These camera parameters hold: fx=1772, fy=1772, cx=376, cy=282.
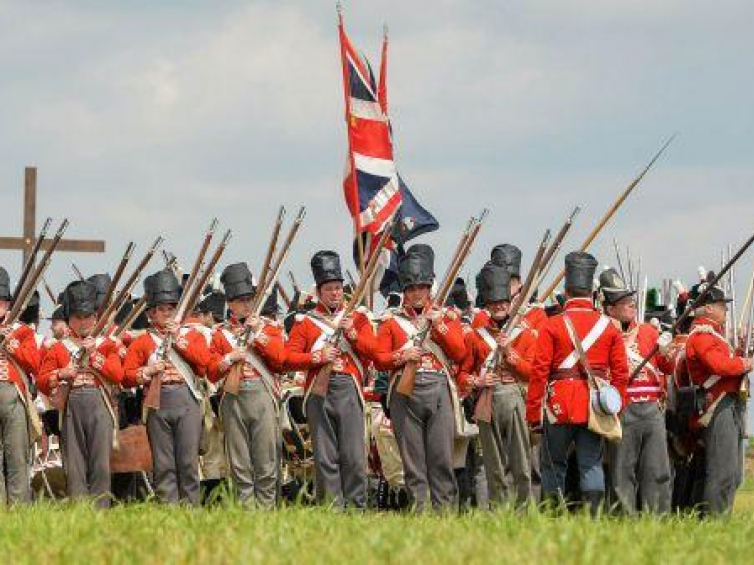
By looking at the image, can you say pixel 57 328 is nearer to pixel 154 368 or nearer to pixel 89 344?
pixel 89 344

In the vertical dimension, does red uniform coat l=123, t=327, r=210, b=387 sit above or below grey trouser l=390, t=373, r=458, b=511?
above

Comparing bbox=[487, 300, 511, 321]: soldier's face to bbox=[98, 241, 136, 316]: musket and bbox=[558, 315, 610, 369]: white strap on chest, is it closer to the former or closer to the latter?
bbox=[558, 315, 610, 369]: white strap on chest

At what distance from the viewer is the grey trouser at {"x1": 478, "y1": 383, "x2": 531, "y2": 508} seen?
14570 mm

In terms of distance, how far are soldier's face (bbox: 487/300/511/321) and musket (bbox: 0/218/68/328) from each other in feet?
12.1

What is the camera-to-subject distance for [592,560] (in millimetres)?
8125

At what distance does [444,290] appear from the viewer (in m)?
14.7

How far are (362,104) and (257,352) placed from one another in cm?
418

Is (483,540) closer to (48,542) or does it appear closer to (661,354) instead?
(48,542)

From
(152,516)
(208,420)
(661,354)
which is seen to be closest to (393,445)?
(208,420)

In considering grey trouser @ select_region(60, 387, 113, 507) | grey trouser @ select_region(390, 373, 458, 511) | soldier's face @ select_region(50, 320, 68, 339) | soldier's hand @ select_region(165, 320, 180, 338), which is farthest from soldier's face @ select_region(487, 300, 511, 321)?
soldier's face @ select_region(50, 320, 68, 339)

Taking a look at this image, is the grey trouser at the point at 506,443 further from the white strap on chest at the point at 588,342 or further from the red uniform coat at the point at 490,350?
the white strap on chest at the point at 588,342

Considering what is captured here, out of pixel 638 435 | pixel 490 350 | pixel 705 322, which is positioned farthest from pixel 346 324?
pixel 705 322

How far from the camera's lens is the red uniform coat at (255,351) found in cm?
1508

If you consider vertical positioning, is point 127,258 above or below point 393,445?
above
